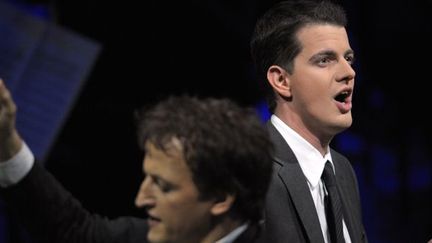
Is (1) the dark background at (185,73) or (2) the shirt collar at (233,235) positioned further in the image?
(1) the dark background at (185,73)

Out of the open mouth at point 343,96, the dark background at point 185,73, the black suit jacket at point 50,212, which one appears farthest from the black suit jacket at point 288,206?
the dark background at point 185,73

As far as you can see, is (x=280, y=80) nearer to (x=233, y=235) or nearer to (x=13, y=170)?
(x=233, y=235)

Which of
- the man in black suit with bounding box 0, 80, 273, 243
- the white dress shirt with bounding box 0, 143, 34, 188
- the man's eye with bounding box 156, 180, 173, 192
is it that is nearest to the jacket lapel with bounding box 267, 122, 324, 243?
the man in black suit with bounding box 0, 80, 273, 243

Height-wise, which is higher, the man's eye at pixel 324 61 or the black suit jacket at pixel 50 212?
the man's eye at pixel 324 61

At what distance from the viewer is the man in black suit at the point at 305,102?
1.41m

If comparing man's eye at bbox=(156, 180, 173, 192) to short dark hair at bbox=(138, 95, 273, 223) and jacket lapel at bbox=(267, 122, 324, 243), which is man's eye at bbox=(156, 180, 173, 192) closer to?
short dark hair at bbox=(138, 95, 273, 223)

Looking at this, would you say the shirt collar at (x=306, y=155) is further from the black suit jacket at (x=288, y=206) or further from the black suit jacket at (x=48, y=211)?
the black suit jacket at (x=48, y=211)

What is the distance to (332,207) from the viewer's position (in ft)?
4.76

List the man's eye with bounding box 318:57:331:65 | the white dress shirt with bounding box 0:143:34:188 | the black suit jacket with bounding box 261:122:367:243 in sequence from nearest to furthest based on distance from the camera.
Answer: the white dress shirt with bounding box 0:143:34:188 → the black suit jacket with bounding box 261:122:367:243 → the man's eye with bounding box 318:57:331:65

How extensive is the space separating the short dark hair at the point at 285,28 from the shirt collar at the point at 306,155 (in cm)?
9

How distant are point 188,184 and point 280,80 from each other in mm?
538

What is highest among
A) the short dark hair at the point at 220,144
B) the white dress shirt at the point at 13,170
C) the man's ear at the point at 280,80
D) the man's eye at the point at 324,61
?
the man's eye at the point at 324,61

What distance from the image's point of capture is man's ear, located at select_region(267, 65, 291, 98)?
1486 mm

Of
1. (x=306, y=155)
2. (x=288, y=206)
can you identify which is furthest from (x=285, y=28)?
(x=288, y=206)
